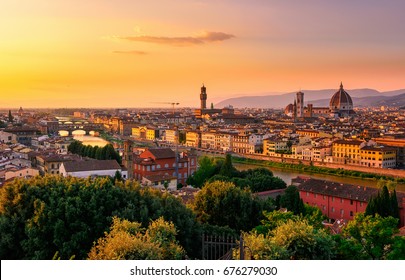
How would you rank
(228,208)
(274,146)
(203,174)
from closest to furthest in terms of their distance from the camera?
(228,208) < (203,174) < (274,146)

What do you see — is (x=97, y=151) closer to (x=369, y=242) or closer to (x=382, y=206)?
(x=382, y=206)

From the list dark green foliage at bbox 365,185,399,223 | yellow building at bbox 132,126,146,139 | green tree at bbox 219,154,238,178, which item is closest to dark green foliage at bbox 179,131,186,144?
yellow building at bbox 132,126,146,139

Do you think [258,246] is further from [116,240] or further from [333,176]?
[333,176]

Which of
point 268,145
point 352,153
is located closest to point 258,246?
point 352,153

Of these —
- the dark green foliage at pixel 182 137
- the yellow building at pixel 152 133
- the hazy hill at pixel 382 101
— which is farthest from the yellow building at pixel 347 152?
the hazy hill at pixel 382 101

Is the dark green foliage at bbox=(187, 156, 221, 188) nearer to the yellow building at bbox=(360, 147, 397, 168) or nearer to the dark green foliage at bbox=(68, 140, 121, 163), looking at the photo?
the dark green foliage at bbox=(68, 140, 121, 163)

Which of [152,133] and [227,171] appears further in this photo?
[152,133]

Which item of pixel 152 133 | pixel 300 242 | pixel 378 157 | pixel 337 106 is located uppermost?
pixel 337 106

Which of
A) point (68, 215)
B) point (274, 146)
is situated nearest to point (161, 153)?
point (68, 215)
